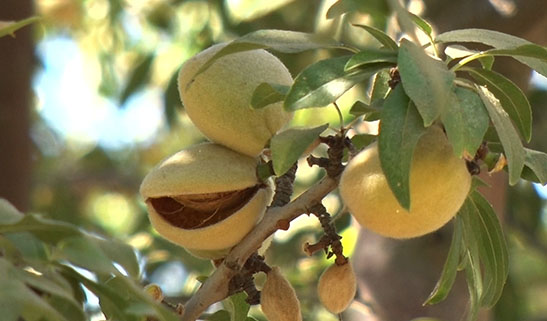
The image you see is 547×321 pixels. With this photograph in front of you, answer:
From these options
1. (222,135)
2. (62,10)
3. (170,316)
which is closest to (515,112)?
(222,135)

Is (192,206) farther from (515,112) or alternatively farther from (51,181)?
(51,181)

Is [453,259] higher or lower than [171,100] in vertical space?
higher

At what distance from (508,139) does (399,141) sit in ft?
0.36

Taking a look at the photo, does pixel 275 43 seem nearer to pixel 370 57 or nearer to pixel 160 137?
pixel 370 57

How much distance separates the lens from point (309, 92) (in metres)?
1.02

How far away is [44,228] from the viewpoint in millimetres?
902

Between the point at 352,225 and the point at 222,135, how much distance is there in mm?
1251

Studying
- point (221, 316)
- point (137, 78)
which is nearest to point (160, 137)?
point (137, 78)

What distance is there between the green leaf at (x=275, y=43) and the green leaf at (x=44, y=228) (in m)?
0.25

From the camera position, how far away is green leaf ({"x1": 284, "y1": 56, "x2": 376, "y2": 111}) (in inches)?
40.0

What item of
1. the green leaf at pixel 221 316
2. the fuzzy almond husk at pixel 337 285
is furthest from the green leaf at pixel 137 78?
the fuzzy almond husk at pixel 337 285

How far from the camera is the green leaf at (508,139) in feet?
3.21

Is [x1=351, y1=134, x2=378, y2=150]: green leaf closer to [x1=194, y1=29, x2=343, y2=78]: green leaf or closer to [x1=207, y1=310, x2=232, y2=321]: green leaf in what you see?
[x1=194, y1=29, x2=343, y2=78]: green leaf

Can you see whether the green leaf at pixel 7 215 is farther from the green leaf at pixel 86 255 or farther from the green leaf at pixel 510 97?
the green leaf at pixel 510 97
